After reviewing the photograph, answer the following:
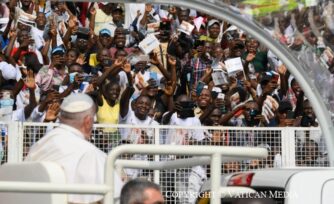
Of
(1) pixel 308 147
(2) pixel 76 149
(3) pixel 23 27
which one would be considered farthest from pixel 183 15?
(2) pixel 76 149

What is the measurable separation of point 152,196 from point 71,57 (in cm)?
928

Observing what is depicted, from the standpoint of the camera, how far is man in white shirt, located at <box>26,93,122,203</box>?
5.12 m

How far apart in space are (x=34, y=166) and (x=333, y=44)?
5640mm

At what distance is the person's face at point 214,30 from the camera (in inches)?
591

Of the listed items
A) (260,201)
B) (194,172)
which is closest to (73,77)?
(194,172)

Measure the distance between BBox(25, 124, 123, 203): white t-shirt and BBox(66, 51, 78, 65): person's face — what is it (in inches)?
306

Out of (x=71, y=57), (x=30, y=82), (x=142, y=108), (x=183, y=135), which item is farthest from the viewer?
(x=71, y=57)

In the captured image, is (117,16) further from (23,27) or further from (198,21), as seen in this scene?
(23,27)

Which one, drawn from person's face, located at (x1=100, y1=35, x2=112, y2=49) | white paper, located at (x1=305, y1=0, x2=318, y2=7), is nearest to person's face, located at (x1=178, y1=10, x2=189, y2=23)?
person's face, located at (x1=100, y1=35, x2=112, y2=49)

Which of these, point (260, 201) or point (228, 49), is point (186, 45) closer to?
point (228, 49)

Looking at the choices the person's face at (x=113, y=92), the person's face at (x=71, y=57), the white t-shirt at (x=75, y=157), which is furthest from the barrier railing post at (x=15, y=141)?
the white t-shirt at (x=75, y=157)

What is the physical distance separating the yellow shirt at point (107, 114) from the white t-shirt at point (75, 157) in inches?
256

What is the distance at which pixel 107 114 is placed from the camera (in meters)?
12.5

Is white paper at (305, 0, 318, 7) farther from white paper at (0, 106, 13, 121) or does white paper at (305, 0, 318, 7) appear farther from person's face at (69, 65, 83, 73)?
person's face at (69, 65, 83, 73)
